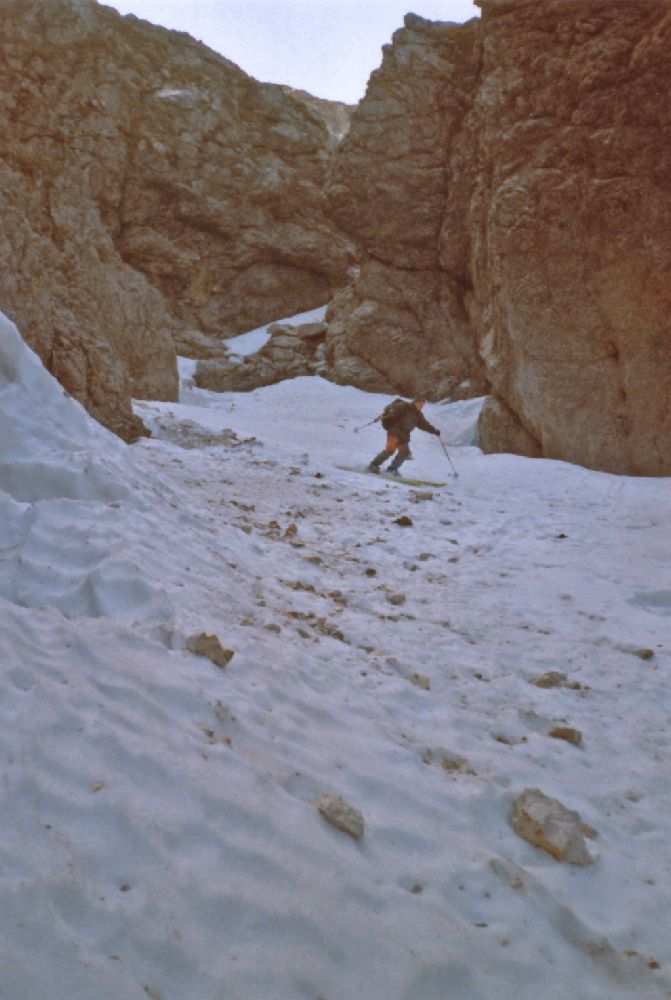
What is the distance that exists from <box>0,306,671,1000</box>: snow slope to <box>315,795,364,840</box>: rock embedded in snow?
0.05 m

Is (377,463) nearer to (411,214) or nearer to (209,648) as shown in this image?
(209,648)

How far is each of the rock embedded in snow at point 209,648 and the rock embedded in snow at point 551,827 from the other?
195cm

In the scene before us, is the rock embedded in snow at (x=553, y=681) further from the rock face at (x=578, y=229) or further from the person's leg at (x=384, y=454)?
the rock face at (x=578, y=229)

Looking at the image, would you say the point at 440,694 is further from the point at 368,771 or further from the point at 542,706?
the point at 368,771

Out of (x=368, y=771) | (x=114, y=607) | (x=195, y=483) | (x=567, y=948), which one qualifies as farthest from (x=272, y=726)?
(x=195, y=483)

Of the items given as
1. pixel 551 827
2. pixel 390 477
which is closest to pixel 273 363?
pixel 390 477

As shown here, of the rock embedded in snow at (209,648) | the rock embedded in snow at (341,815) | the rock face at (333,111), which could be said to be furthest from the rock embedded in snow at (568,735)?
the rock face at (333,111)

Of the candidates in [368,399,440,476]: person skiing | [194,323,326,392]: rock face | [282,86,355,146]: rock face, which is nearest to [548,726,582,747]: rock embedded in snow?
[368,399,440,476]: person skiing

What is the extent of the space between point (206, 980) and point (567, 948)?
1.55 m

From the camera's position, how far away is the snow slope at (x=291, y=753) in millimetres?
2354

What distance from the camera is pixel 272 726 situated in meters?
3.80

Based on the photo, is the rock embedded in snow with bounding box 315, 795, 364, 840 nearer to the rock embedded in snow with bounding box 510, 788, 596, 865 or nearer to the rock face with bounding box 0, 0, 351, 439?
the rock embedded in snow with bounding box 510, 788, 596, 865

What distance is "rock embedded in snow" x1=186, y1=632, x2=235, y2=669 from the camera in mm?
4223

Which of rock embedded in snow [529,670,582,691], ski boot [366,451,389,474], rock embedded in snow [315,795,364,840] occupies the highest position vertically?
ski boot [366,451,389,474]
